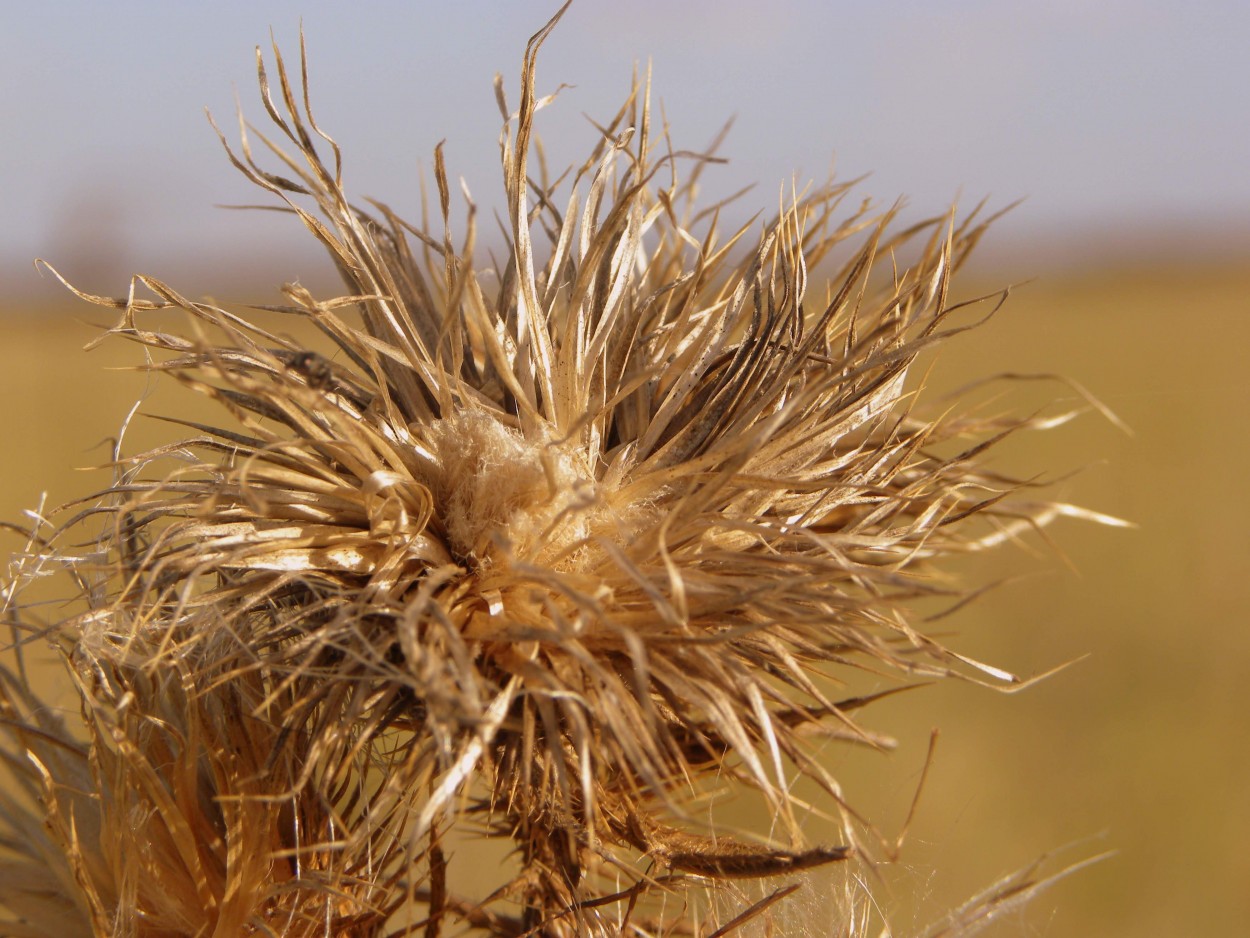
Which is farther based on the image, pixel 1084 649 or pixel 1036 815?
pixel 1084 649

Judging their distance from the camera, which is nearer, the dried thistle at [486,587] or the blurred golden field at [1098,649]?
the dried thistle at [486,587]

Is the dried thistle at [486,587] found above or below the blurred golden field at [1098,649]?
above

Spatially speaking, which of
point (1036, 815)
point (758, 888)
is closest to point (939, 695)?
point (1036, 815)

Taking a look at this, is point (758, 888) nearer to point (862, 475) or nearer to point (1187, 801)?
point (862, 475)

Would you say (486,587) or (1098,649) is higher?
(486,587)

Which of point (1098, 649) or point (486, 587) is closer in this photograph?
point (486, 587)
